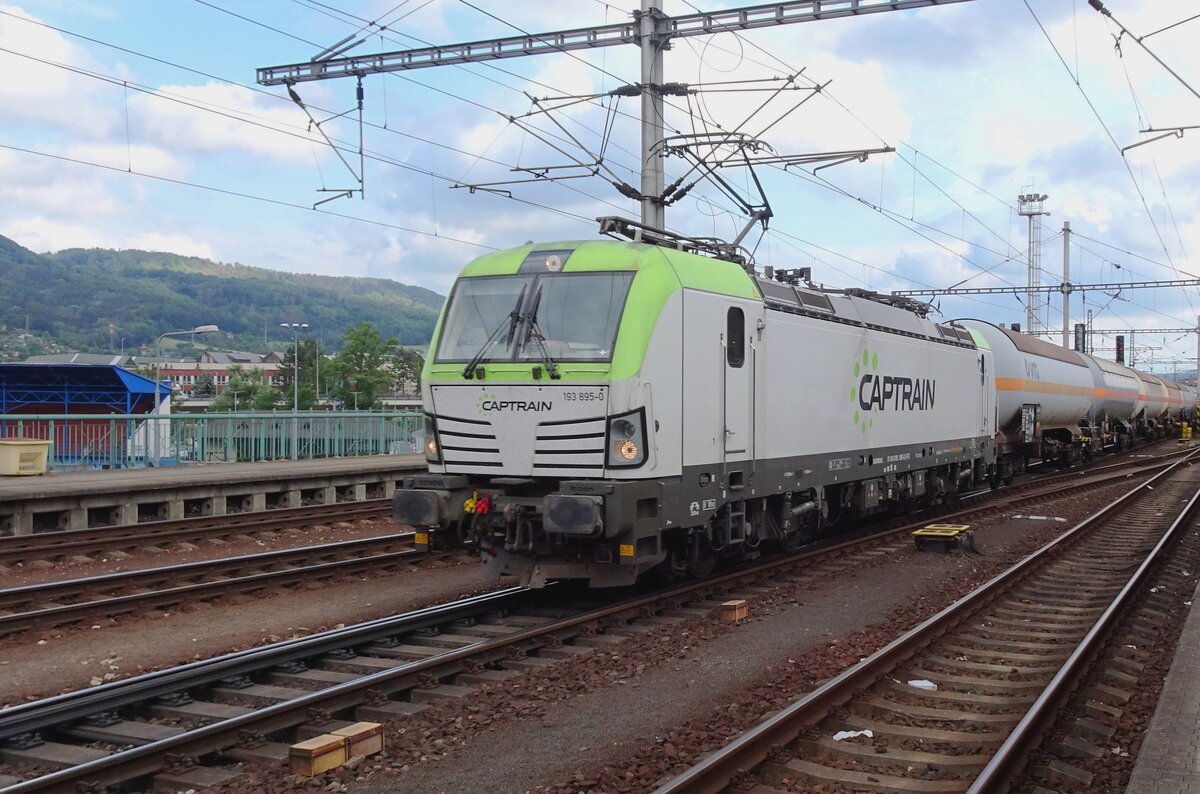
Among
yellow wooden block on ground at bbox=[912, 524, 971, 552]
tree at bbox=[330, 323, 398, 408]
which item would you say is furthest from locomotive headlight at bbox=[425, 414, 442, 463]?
tree at bbox=[330, 323, 398, 408]

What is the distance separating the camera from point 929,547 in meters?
14.8

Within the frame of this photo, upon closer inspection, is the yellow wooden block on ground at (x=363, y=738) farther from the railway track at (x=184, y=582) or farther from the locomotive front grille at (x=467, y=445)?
the railway track at (x=184, y=582)

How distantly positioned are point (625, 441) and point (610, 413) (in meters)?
0.28

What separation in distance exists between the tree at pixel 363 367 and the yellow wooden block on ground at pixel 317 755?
6376cm

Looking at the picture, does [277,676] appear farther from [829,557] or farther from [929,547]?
[929,547]

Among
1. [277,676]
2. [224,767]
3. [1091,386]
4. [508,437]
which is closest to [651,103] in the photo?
[508,437]

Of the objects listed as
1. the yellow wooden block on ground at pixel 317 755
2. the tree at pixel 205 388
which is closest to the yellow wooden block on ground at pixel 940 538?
the yellow wooden block on ground at pixel 317 755

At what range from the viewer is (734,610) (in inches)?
392

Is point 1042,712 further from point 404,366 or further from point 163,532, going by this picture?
point 404,366

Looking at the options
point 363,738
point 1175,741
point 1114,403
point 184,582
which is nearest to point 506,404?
point 363,738

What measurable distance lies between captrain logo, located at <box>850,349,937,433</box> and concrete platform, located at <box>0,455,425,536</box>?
38.0 ft

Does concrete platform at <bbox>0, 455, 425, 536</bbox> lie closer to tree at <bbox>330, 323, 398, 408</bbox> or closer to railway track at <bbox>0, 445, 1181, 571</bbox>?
railway track at <bbox>0, 445, 1181, 571</bbox>

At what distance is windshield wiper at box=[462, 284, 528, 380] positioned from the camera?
989cm

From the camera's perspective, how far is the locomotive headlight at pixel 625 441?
920 centimetres
